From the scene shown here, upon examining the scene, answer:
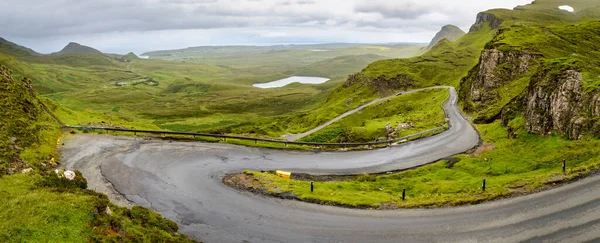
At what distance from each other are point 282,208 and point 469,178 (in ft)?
64.2

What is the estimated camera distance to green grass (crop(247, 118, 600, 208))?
1041 inches

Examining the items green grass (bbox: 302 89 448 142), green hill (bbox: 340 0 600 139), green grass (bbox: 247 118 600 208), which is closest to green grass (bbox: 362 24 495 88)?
green hill (bbox: 340 0 600 139)

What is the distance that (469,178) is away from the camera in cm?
3447

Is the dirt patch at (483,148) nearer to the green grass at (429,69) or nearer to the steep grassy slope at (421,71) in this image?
the steep grassy slope at (421,71)

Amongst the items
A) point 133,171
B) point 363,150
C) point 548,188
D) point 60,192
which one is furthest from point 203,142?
point 548,188

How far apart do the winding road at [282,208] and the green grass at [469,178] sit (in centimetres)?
142

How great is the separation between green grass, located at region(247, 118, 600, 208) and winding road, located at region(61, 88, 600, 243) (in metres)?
1.42

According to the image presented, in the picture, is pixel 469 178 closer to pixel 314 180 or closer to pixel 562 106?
pixel 562 106

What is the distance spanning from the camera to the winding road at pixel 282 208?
839 inches

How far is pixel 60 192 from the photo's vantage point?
2117cm

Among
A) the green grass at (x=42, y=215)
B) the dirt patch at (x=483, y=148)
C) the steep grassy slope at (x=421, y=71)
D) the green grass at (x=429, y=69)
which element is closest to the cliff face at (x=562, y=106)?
the dirt patch at (x=483, y=148)

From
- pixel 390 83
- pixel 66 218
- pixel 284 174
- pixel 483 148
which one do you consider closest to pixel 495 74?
pixel 483 148

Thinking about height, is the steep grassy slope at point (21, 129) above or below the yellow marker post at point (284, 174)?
above

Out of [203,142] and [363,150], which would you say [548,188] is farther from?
[203,142]
